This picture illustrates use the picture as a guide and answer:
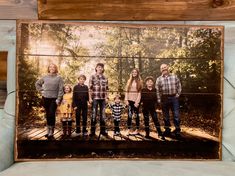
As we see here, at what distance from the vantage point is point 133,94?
1.68m

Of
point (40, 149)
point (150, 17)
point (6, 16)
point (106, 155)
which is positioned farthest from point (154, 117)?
point (6, 16)

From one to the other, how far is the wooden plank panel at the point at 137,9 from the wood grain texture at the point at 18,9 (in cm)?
4

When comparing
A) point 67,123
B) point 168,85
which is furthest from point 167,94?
point 67,123

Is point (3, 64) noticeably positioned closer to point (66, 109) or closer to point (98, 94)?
point (66, 109)

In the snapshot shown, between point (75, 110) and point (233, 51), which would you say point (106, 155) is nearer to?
point (75, 110)

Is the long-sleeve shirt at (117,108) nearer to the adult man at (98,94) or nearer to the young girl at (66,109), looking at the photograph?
the adult man at (98,94)

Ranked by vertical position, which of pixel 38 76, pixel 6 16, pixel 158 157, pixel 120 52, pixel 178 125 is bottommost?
pixel 158 157

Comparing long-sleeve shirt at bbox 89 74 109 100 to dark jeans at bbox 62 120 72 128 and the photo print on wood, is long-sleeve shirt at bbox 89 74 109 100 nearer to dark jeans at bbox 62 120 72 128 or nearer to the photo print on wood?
dark jeans at bbox 62 120 72 128

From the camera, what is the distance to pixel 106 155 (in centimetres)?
168

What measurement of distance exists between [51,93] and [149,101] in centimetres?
58

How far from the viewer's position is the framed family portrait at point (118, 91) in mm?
1655

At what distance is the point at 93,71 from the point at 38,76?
1.05ft

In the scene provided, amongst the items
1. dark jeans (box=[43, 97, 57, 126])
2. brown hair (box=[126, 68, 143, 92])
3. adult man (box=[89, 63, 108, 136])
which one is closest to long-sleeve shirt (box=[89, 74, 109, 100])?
adult man (box=[89, 63, 108, 136])

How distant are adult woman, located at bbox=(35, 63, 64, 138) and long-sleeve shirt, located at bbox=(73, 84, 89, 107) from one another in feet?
0.27
